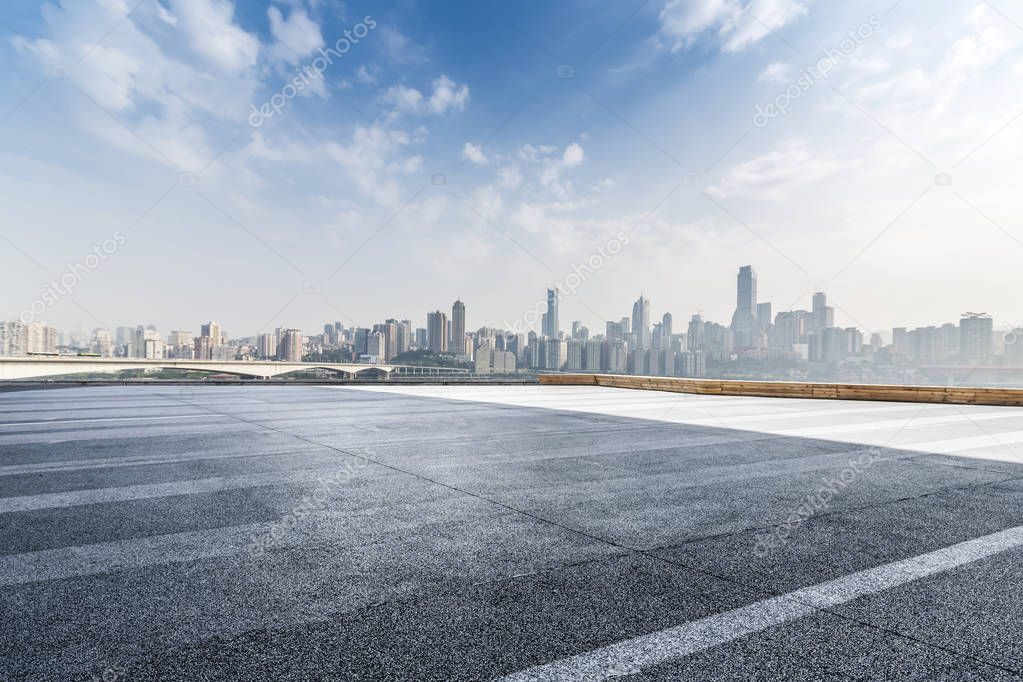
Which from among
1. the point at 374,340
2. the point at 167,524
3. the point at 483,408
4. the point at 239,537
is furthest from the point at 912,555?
the point at 374,340

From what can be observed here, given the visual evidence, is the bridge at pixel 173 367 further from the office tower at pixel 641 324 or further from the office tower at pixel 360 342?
the office tower at pixel 641 324

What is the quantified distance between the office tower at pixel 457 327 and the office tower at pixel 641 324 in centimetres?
1323

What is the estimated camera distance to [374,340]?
4691cm

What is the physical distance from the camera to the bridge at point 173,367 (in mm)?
29625

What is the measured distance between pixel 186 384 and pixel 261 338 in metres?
29.9

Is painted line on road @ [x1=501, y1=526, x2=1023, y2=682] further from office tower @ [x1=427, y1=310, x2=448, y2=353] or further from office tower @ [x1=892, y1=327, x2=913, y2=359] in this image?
office tower @ [x1=427, y1=310, x2=448, y2=353]

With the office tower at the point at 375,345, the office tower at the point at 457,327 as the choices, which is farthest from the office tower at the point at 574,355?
the office tower at the point at 375,345

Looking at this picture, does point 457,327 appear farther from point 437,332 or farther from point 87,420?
point 87,420

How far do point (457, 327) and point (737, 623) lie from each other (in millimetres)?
44762

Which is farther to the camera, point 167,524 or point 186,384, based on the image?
point 186,384

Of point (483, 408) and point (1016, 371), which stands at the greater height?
point (1016, 371)

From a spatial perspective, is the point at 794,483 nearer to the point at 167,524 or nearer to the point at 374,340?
the point at 167,524
